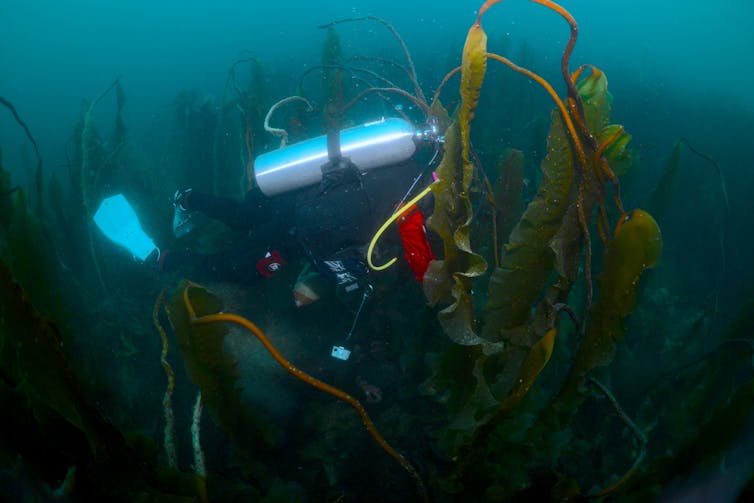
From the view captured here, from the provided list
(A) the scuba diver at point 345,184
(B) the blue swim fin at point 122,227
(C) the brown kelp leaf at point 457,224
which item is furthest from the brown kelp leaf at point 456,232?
(B) the blue swim fin at point 122,227

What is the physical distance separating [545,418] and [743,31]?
6866cm

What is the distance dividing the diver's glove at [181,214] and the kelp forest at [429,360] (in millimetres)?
245

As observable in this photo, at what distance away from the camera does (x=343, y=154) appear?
2664 mm

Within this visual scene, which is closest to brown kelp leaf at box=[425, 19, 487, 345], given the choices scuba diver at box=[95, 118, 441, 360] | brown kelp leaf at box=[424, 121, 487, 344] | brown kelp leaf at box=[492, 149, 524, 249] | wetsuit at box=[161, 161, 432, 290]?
brown kelp leaf at box=[424, 121, 487, 344]

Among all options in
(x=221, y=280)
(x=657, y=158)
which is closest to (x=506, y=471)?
(x=221, y=280)

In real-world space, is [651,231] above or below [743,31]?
below

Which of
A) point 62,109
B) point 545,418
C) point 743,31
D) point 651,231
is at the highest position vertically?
point 743,31

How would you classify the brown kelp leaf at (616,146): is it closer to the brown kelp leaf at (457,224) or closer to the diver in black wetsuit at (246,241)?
the brown kelp leaf at (457,224)

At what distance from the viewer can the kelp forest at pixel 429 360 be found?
137 centimetres

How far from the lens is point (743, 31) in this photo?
4606cm

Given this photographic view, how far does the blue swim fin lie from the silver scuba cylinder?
2100 millimetres

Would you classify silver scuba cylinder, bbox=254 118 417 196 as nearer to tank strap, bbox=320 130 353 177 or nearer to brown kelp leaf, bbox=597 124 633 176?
tank strap, bbox=320 130 353 177

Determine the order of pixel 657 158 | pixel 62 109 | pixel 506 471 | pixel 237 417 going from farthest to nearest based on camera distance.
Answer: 1. pixel 62 109
2. pixel 657 158
3. pixel 237 417
4. pixel 506 471

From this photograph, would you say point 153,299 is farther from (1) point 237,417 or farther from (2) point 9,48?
(2) point 9,48
